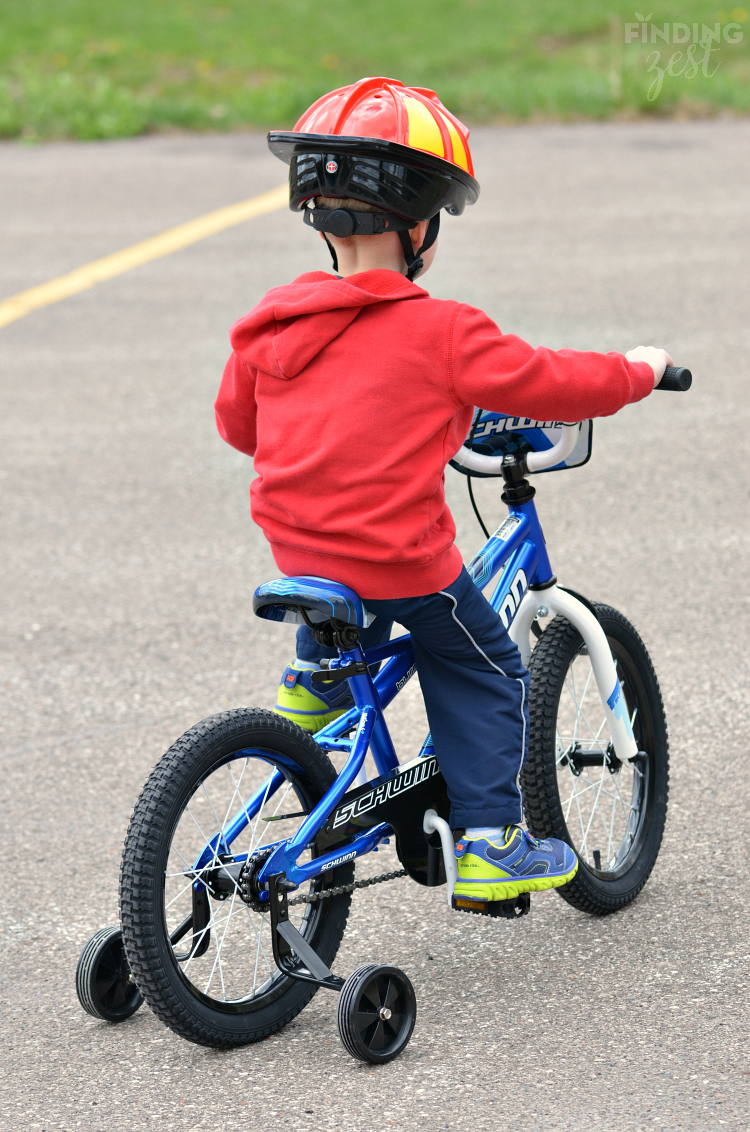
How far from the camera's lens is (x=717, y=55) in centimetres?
1770

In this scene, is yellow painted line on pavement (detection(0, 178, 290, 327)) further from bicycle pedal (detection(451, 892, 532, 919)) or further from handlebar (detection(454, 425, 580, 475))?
bicycle pedal (detection(451, 892, 532, 919))

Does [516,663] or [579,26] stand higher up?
[516,663]

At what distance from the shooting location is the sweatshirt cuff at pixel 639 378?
111 inches

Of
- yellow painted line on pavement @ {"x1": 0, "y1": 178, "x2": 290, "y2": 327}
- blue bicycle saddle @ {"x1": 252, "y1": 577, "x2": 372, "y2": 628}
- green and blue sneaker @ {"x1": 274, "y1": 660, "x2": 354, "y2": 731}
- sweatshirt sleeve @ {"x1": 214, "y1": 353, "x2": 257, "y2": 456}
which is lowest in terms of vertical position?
yellow painted line on pavement @ {"x1": 0, "y1": 178, "x2": 290, "y2": 327}

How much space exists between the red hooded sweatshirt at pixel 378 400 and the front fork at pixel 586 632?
534 millimetres

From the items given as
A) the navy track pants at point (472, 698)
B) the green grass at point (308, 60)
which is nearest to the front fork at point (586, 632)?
the navy track pants at point (472, 698)

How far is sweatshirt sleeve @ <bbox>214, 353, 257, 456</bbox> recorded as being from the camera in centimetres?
290

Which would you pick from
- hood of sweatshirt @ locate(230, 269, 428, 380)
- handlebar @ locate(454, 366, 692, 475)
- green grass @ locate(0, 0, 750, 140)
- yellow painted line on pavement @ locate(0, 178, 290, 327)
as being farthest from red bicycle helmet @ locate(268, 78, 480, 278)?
green grass @ locate(0, 0, 750, 140)

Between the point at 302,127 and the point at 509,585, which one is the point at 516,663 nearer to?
the point at 509,585

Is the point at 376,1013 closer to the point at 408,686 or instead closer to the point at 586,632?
the point at 586,632

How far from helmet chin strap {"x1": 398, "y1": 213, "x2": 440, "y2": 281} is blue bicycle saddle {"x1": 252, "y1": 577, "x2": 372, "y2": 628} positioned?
2.14 feet

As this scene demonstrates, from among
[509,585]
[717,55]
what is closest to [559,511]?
[509,585]

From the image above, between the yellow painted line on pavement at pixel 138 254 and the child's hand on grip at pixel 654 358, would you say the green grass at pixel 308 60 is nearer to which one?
the yellow painted line on pavement at pixel 138 254

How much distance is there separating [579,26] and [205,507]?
15.5 meters
